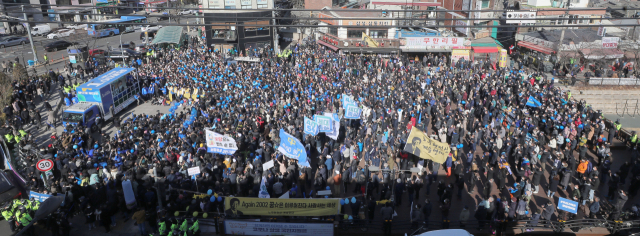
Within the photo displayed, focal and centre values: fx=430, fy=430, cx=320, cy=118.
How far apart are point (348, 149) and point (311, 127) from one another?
1.70 m

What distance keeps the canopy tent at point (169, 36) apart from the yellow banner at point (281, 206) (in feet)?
94.3

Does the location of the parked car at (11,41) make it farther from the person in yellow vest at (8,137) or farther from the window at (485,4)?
the window at (485,4)

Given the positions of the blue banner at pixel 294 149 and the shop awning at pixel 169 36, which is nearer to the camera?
the blue banner at pixel 294 149

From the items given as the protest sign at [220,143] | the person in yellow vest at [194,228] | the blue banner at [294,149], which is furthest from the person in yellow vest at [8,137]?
the blue banner at [294,149]

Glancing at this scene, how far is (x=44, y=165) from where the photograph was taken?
15.5 m

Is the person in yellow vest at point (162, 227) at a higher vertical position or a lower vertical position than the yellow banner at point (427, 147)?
lower

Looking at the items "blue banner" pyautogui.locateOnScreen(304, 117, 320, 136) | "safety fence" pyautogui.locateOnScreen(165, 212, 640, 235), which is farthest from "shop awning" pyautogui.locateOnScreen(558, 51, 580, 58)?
"blue banner" pyautogui.locateOnScreen(304, 117, 320, 136)

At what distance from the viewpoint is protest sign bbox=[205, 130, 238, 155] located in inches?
605

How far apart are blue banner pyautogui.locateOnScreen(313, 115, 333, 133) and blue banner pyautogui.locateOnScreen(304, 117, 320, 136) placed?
161mm

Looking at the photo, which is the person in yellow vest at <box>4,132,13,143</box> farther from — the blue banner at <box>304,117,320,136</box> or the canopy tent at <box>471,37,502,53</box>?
the canopy tent at <box>471,37,502,53</box>

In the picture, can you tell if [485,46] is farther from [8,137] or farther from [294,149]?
[8,137]

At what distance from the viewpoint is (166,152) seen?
16.3m

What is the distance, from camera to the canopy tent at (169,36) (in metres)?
38.5

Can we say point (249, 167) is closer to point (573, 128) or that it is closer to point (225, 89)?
point (225, 89)
